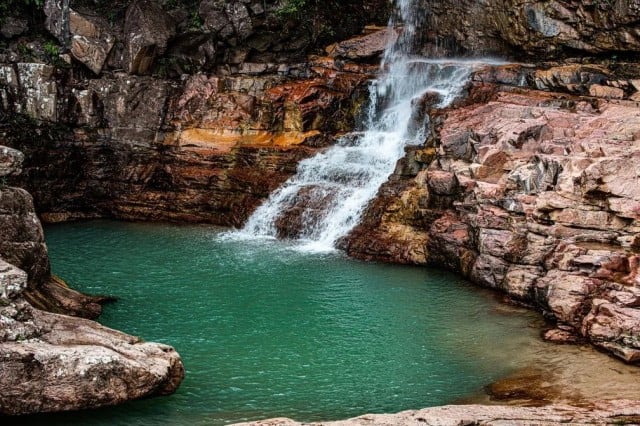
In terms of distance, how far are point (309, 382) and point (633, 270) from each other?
303 inches

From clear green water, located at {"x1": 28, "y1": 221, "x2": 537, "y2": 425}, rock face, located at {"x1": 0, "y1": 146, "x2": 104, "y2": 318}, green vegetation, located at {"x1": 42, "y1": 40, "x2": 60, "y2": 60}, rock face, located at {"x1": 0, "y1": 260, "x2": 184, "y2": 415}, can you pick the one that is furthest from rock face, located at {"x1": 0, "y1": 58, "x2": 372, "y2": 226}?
rock face, located at {"x1": 0, "y1": 260, "x2": 184, "y2": 415}

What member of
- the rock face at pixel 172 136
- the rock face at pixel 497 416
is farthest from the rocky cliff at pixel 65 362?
the rock face at pixel 172 136

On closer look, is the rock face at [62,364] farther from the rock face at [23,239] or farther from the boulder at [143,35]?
the boulder at [143,35]

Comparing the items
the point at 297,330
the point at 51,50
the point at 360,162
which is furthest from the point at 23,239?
Result: the point at 51,50

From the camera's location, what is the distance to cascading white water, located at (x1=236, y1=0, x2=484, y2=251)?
87.1ft

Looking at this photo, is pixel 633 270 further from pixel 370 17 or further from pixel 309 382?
pixel 370 17

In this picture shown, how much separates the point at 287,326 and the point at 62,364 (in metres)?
6.99

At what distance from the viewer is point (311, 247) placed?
25.7 m

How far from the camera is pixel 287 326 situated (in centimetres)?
1830

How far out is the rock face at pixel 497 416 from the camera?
461 inches

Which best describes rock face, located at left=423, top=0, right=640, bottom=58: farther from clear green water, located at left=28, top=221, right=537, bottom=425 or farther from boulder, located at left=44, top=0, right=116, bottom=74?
boulder, located at left=44, top=0, right=116, bottom=74

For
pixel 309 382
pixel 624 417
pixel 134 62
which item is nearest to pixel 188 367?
pixel 309 382

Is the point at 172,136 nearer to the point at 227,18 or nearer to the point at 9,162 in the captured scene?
the point at 227,18

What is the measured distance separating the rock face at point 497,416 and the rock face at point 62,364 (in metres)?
2.27
